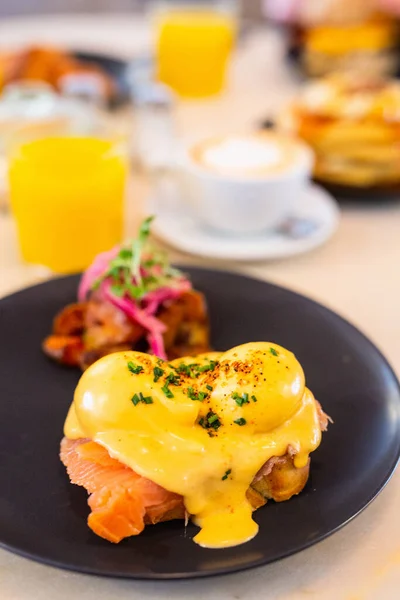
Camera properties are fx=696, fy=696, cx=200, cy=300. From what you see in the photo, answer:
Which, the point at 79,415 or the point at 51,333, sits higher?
the point at 79,415

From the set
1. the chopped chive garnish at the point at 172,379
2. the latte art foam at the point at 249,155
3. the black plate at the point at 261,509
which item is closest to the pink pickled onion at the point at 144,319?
the black plate at the point at 261,509

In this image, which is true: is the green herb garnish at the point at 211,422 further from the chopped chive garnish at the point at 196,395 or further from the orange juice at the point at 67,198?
the orange juice at the point at 67,198

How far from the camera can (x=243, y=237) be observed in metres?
1.58

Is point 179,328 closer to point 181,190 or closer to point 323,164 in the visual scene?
point 181,190

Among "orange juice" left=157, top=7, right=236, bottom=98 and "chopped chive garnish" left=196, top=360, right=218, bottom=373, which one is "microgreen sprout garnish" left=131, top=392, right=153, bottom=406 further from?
"orange juice" left=157, top=7, right=236, bottom=98

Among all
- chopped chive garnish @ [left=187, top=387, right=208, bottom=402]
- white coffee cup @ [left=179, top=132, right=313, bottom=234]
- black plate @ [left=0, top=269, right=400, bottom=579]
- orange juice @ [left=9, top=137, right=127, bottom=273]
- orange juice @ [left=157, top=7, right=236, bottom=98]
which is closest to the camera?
black plate @ [left=0, top=269, right=400, bottom=579]

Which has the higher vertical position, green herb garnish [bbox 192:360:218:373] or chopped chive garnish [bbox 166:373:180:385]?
chopped chive garnish [bbox 166:373:180:385]

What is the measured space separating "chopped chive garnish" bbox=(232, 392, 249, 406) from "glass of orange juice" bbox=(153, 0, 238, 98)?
1.88 metres

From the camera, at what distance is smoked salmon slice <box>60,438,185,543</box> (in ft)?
2.48

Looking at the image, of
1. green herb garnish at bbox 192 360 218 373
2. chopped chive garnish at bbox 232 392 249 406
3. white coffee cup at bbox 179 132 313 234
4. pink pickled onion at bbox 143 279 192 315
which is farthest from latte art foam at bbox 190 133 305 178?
chopped chive garnish at bbox 232 392 249 406

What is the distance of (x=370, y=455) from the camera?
86 centimetres

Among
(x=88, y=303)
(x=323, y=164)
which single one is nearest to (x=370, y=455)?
(x=88, y=303)

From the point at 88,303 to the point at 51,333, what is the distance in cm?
8

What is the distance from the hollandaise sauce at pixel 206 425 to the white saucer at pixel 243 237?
25.7 inches
